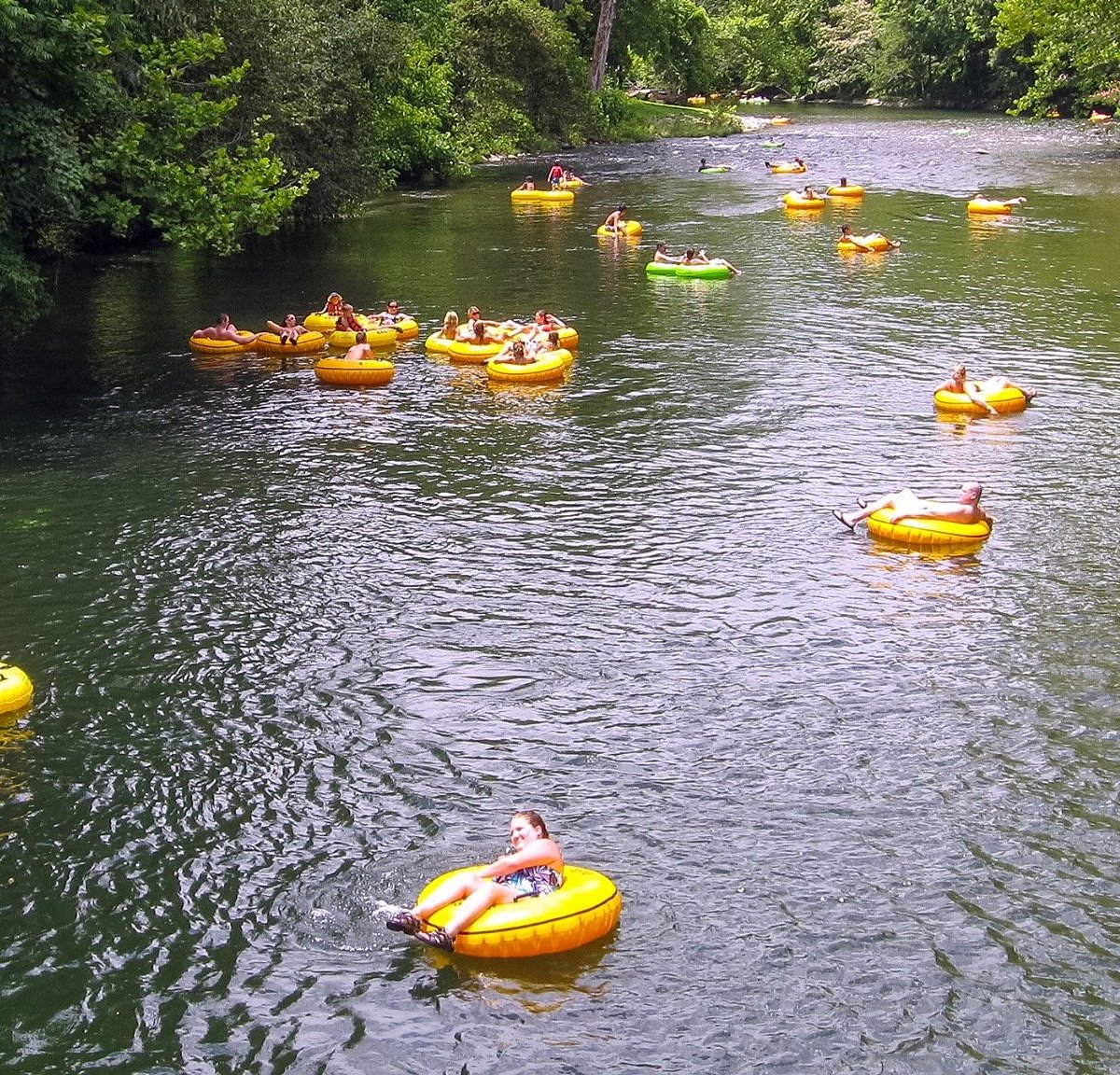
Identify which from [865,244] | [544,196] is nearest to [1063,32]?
[544,196]

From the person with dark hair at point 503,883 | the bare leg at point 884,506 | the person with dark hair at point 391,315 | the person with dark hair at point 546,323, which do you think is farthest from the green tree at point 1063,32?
the person with dark hair at point 503,883

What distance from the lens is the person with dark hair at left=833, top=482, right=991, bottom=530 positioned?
16.0 m

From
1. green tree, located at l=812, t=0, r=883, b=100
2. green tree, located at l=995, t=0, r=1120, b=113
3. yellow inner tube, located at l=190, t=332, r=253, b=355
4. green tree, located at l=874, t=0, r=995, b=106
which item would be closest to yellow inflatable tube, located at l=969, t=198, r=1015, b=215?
green tree, located at l=995, t=0, r=1120, b=113

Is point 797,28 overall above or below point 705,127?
above

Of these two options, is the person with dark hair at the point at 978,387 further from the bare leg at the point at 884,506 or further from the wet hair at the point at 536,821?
the wet hair at the point at 536,821

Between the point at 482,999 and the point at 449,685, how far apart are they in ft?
14.4

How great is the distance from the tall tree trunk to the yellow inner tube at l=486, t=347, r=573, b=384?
1741 inches

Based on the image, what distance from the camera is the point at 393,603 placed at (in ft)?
49.1

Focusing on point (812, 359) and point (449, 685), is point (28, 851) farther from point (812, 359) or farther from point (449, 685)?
point (812, 359)

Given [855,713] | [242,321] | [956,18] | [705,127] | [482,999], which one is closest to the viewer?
[482,999]

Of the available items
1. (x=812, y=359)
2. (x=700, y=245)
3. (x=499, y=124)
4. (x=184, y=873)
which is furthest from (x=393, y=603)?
(x=499, y=124)

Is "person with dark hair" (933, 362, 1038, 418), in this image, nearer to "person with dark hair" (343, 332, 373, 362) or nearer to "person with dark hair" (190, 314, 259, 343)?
"person with dark hair" (343, 332, 373, 362)

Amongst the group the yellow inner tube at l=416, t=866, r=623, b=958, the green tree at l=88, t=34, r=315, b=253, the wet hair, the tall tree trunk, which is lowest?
the yellow inner tube at l=416, t=866, r=623, b=958

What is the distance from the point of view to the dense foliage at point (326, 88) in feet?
67.1
